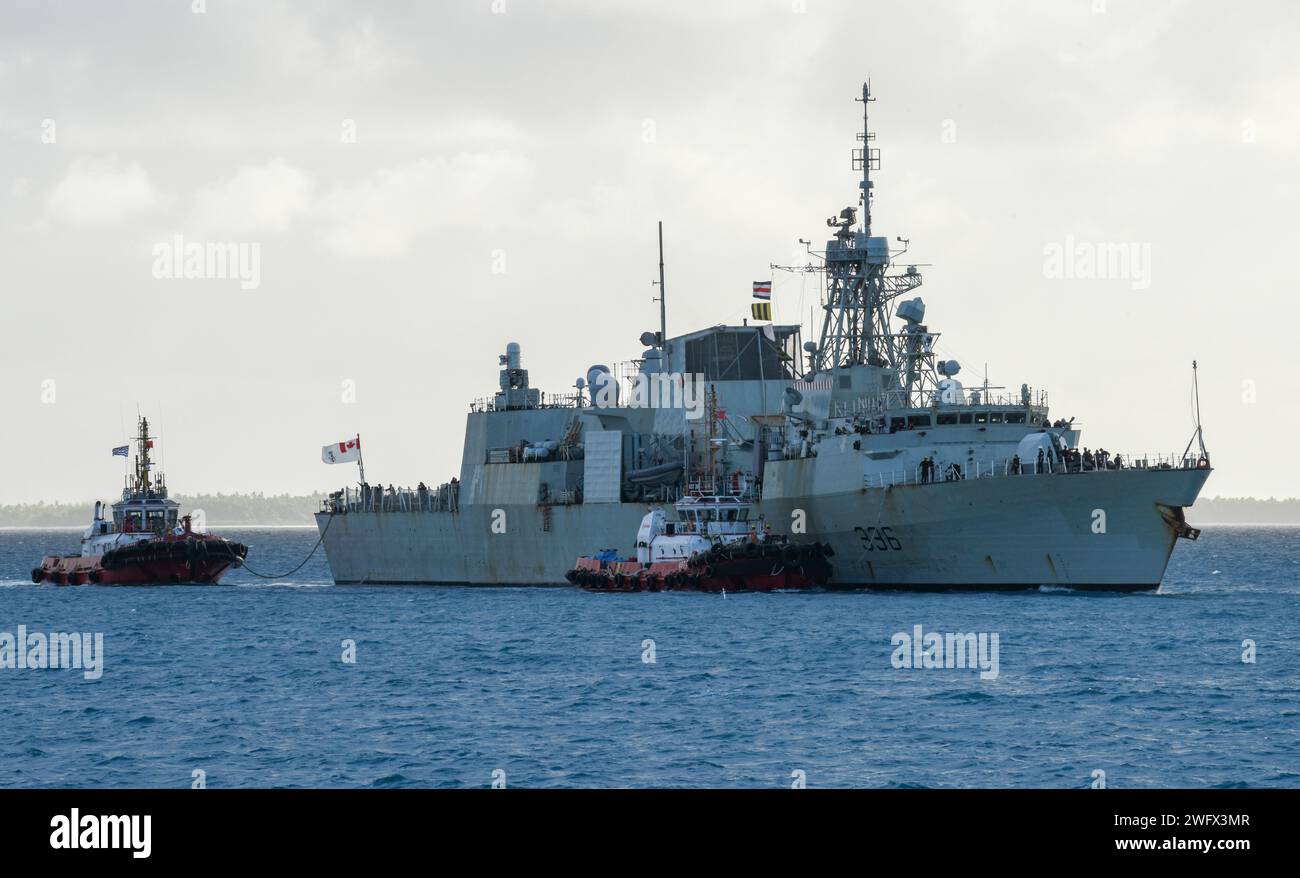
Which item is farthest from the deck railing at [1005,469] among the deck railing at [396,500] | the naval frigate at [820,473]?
the deck railing at [396,500]

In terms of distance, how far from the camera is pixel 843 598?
187 feet

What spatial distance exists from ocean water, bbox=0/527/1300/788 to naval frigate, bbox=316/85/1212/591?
1832mm

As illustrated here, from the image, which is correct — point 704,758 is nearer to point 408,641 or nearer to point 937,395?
point 408,641

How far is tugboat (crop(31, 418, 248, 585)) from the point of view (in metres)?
78.0

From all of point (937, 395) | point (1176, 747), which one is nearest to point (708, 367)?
point (937, 395)

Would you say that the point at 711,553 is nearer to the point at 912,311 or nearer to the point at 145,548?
the point at 912,311

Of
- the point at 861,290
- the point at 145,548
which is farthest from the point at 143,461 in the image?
the point at 861,290

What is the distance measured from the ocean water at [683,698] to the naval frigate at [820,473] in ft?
6.01

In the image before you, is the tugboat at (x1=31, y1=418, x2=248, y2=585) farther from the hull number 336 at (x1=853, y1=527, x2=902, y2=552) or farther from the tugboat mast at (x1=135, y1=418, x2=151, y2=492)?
the hull number 336 at (x1=853, y1=527, x2=902, y2=552)

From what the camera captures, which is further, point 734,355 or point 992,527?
point 734,355

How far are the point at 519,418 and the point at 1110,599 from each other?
3274cm

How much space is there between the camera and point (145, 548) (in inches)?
3051

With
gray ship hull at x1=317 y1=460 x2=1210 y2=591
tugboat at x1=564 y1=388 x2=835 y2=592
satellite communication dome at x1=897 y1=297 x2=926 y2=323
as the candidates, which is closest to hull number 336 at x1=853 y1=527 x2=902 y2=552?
gray ship hull at x1=317 y1=460 x2=1210 y2=591

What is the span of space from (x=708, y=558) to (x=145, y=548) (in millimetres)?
30250
